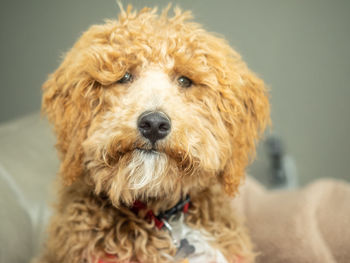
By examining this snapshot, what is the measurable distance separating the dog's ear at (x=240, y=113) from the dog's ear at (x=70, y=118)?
1.28 feet

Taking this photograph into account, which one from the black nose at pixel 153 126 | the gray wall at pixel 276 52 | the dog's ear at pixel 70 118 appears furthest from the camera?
the gray wall at pixel 276 52

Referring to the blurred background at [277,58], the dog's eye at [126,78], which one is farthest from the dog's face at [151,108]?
the blurred background at [277,58]

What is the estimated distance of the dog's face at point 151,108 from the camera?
97 cm

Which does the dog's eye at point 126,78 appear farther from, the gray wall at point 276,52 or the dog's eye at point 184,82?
the gray wall at point 276,52

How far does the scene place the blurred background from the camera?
7.95 ft

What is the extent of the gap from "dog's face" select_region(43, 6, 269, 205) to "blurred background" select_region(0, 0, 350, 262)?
45.4 inches

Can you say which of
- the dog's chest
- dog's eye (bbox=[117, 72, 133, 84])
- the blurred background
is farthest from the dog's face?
the blurred background

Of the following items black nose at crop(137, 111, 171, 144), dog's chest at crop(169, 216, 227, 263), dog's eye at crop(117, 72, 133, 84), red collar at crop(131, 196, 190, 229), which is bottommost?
dog's chest at crop(169, 216, 227, 263)

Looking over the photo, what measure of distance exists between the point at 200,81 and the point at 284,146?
5.81 ft

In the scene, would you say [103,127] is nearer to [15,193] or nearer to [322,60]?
[15,193]

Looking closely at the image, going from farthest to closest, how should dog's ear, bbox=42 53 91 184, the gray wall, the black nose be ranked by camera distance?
the gray wall
dog's ear, bbox=42 53 91 184
the black nose

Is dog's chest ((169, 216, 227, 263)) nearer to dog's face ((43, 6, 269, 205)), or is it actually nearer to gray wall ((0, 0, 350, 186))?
dog's face ((43, 6, 269, 205))

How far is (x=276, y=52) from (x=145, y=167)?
1.85 meters

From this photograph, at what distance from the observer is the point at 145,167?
3.13 feet
